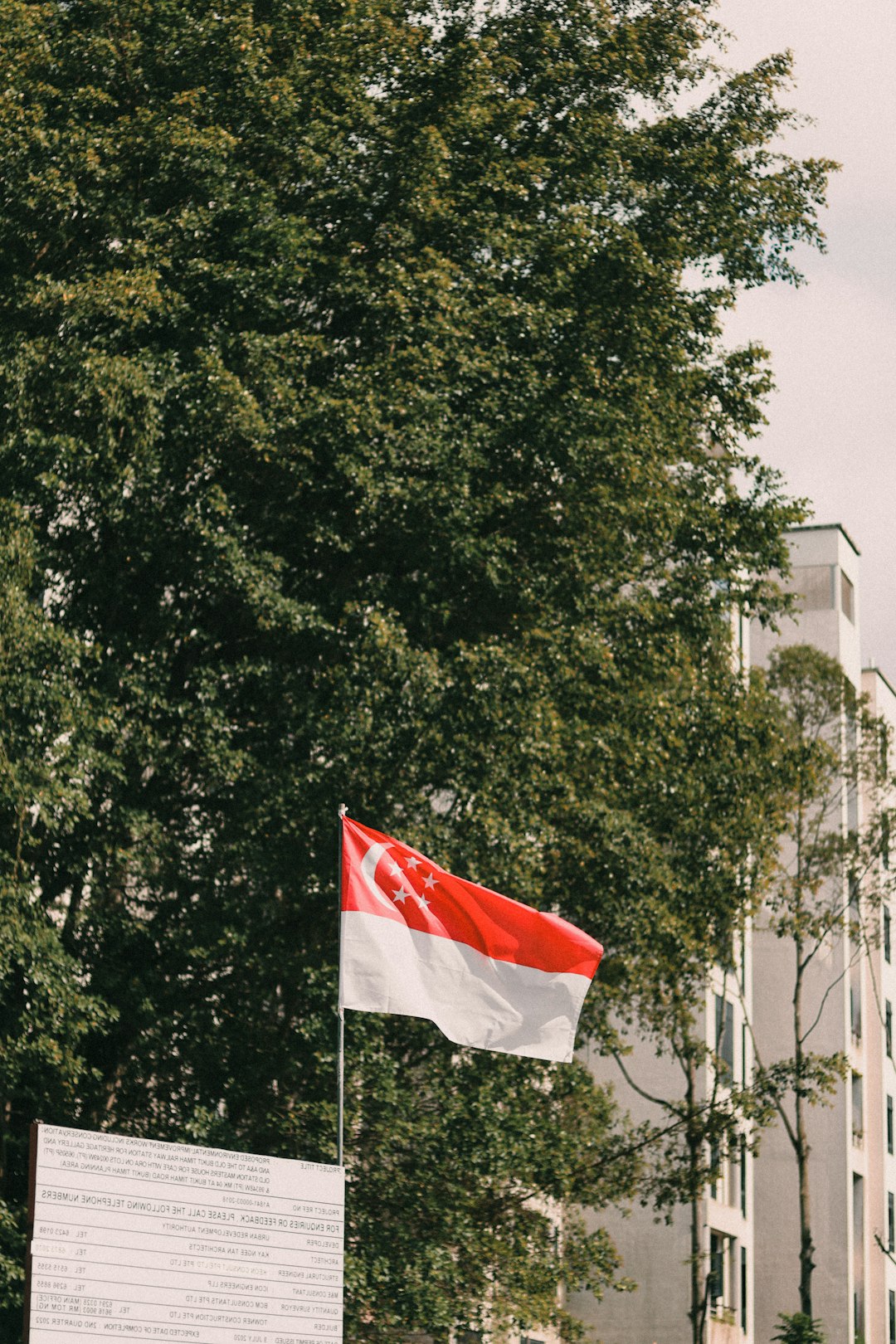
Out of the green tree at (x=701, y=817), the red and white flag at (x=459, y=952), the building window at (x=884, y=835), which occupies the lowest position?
the red and white flag at (x=459, y=952)

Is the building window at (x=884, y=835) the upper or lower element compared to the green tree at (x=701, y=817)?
upper

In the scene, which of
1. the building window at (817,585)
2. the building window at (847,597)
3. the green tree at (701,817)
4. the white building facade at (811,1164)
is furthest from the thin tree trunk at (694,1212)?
the building window at (847,597)

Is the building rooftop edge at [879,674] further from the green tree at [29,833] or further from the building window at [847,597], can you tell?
the green tree at [29,833]

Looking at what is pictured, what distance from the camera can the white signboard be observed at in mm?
10703

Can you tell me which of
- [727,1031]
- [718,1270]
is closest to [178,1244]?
[718,1270]

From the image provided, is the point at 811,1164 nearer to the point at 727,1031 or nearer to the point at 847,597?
the point at 727,1031

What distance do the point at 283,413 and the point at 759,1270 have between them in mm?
35973

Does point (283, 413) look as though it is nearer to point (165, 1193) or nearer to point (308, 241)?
point (308, 241)

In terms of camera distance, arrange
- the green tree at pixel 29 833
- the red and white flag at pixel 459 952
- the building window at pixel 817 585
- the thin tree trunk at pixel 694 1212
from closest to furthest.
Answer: the red and white flag at pixel 459 952 < the green tree at pixel 29 833 < the thin tree trunk at pixel 694 1212 < the building window at pixel 817 585

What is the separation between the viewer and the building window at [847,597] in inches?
2134

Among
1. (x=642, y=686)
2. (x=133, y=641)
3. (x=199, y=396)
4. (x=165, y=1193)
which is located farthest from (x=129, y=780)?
(x=165, y=1193)

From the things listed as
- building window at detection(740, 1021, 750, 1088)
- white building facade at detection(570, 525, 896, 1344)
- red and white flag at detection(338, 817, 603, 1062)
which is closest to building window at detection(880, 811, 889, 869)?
white building facade at detection(570, 525, 896, 1344)

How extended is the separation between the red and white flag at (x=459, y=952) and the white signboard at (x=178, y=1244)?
199 centimetres

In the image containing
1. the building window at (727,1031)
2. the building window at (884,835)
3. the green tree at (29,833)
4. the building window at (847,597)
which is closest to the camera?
the green tree at (29,833)
